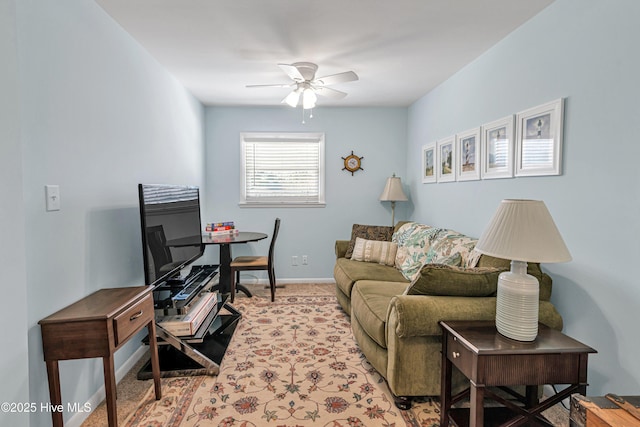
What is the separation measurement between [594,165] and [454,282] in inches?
38.1

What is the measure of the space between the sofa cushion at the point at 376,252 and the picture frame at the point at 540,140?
65.2 inches

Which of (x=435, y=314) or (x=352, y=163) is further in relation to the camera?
(x=352, y=163)

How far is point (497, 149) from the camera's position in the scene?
269 centimetres

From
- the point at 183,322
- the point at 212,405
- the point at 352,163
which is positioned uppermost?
the point at 352,163

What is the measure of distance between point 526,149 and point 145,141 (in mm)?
2900

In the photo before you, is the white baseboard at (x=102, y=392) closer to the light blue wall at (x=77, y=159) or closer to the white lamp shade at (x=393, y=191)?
the light blue wall at (x=77, y=159)

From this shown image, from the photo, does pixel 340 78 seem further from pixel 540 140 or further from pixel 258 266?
pixel 258 266

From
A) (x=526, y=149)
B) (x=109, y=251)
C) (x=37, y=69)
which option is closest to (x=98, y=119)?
(x=37, y=69)

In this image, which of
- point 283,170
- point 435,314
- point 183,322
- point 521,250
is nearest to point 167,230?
point 183,322

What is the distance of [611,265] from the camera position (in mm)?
A: 1729

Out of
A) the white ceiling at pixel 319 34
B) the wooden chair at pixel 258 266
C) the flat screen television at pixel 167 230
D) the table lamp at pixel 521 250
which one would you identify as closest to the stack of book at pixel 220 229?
the wooden chair at pixel 258 266

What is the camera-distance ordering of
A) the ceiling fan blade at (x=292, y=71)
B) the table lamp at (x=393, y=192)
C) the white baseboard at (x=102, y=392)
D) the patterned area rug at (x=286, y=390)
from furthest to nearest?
the table lamp at (x=393, y=192) → the ceiling fan blade at (x=292, y=71) → the patterned area rug at (x=286, y=390) → the white baseboard at (x=102, y=392)

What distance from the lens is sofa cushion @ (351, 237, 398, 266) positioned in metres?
3.78

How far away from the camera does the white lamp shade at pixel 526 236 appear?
5.01ft
